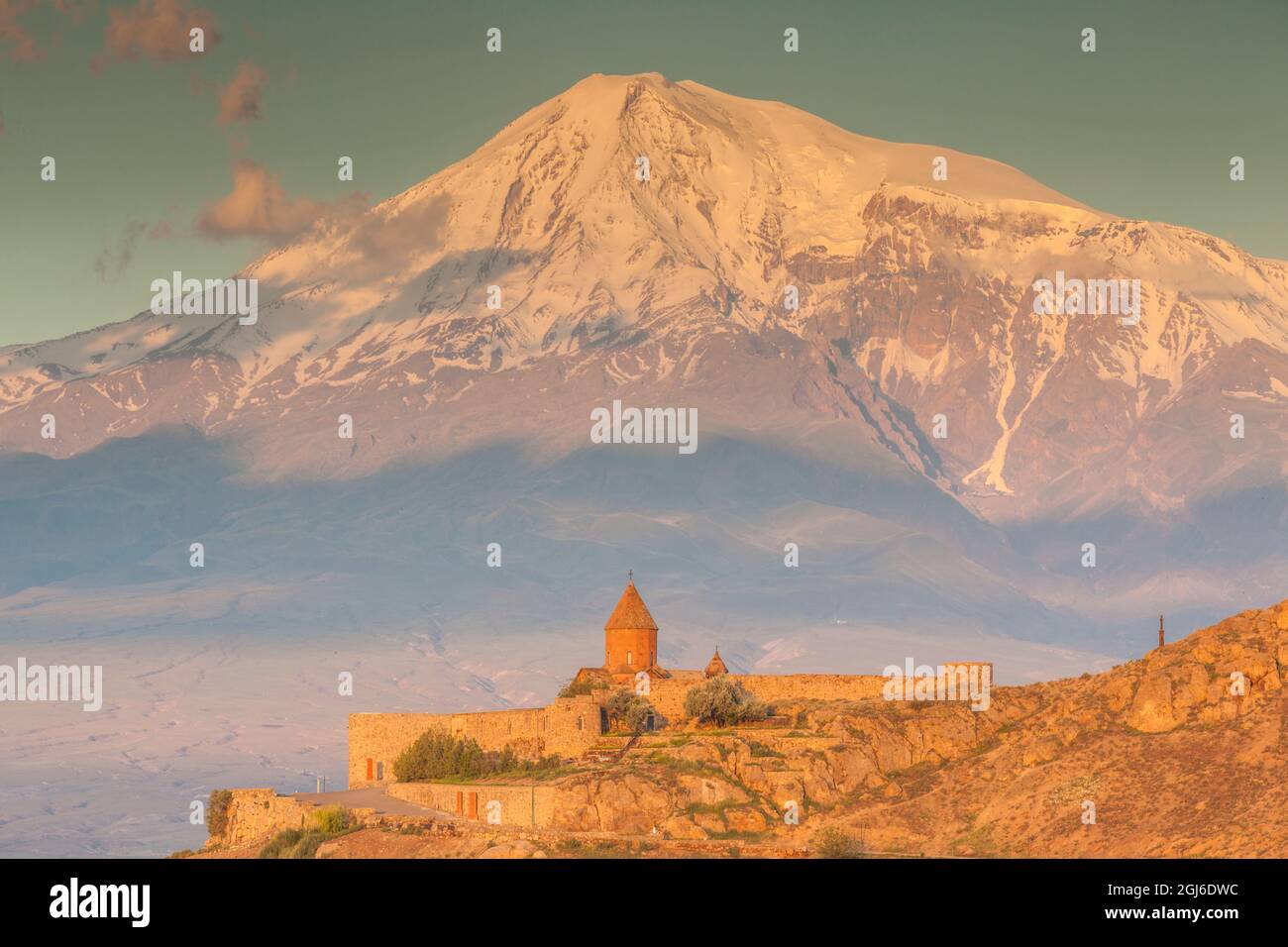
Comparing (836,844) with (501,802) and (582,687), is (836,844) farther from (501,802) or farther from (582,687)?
(582,687)

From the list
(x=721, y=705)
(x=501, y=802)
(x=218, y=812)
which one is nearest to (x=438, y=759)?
(x=218, y=812)

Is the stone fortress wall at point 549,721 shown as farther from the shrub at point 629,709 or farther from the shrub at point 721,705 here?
the shrub at point 721,705

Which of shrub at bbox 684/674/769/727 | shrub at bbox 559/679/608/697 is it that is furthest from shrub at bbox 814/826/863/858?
shrub at bbox 559/679/608/697

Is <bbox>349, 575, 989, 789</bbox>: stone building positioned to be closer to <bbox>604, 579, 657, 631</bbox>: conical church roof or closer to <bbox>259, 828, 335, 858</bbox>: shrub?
<bbox>604, 579, 657, 631</bbox>: conical church roof

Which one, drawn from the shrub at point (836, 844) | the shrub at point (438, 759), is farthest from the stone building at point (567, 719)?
the shrub at point (836, 844)
